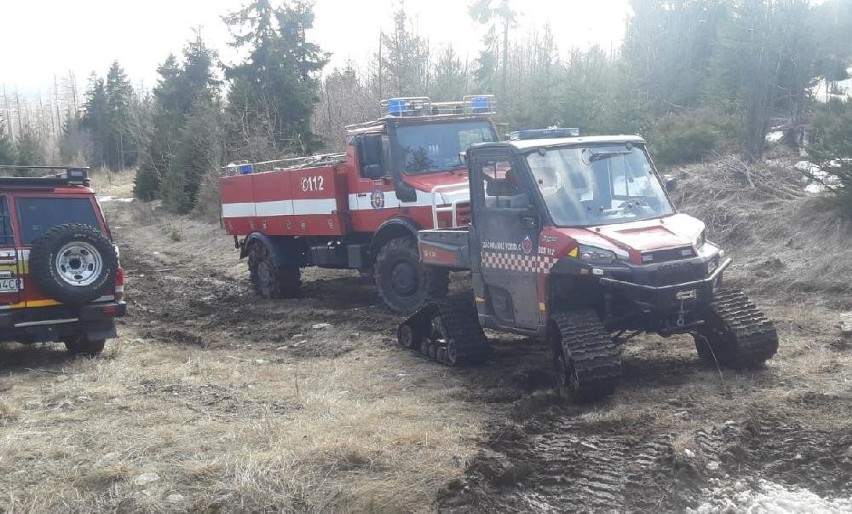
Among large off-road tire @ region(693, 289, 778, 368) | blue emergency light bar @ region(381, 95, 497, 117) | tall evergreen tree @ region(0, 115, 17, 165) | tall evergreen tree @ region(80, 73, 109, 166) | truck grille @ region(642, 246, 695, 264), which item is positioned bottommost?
large off-road tire @ region(693, 289, 778, 368)

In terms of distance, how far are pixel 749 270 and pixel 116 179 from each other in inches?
1805

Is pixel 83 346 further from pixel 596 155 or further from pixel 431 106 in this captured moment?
pixel 596 155

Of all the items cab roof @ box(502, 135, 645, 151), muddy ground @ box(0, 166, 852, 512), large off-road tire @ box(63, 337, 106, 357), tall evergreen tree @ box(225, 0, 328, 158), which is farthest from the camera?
tall evergreen tree @ box(225, 0, 328, 158)

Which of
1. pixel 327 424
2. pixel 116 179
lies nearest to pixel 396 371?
pixel 327 424

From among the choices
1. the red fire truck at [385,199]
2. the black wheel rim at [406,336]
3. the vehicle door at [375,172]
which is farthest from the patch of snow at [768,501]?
the vehicle door at [375,172]

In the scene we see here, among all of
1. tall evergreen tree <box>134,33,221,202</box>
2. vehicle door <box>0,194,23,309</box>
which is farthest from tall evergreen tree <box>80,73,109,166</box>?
vehicle door <box>0,194,23,309</box>

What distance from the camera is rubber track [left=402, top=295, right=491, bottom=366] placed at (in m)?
8.62

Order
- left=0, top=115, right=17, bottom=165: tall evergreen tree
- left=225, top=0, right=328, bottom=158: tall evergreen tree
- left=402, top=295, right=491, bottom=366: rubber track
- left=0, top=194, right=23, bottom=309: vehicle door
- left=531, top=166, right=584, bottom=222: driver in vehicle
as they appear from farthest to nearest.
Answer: left=0, top=115, right=17, bottom=165: tall evergreen tree < left=225, top=0, right=328, bottom=158: tall evergreen tree < left=0, top=194, right=23, bottom=309: vehicle door < left=402, top=295, right=491, bottom=366: rubber track < left=531, top=166, right=584, bottom=222: driver in vehicle

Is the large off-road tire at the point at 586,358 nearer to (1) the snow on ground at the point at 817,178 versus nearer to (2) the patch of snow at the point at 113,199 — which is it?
(1) the snow on ground at the point at 817,178

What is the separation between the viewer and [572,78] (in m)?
17.8

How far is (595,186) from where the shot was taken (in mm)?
7730

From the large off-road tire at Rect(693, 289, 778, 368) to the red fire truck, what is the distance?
415 centimetres

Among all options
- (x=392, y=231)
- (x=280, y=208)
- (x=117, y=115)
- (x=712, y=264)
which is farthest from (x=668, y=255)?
(x=117, y=115)

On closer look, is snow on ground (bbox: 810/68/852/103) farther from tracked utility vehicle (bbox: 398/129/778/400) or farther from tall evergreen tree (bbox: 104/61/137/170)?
tall evergreen tree (bbox: 104/61/137/170)
